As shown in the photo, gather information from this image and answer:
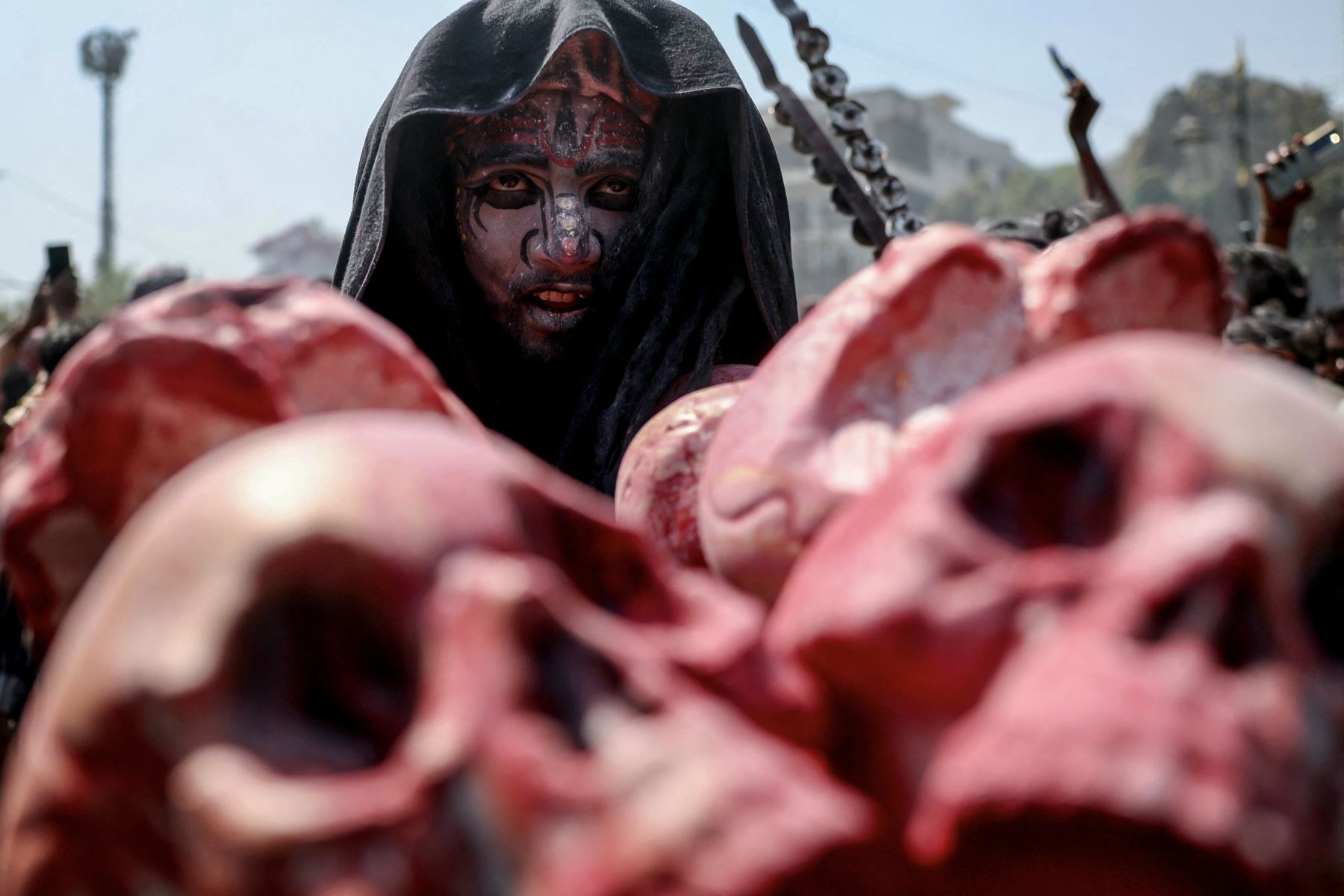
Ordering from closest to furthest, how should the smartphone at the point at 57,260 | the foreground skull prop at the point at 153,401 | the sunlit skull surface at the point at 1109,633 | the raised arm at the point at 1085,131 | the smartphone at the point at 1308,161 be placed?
the sunlit skull surface at the point at 1109,633 < the foreground skull prop at the point at 153,401 < the raised arm at the point at 1085,131 < the smartphone at the point at 1308,161 < the smartphone at the point at 57,260

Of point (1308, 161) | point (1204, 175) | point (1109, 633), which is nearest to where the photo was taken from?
point (1109, 633)

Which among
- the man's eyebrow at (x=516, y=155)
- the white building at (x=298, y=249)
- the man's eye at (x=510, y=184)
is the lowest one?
the white building at (x=298, y=249)

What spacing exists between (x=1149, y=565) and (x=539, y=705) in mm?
239

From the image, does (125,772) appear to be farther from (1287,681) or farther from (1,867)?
(1287,681)

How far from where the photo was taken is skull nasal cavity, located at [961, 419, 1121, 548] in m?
0.52

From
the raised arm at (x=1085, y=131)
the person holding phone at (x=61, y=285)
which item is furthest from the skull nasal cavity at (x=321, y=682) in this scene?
the person holding phone at (x=61, y=285)

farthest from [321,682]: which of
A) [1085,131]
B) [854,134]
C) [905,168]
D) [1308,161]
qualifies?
[905,168]

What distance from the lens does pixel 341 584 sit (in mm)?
501

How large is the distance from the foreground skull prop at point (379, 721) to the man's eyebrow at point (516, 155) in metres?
1.34

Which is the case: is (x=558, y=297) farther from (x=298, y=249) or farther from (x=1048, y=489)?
(x=298, y=249)

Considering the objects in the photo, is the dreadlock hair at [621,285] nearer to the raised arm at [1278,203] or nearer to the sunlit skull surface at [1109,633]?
the sunlit skull surface at [1109,633]

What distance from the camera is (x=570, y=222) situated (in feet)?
6.00

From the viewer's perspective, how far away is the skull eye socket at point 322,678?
49 centimetres

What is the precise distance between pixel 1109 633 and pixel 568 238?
142 centimetres
